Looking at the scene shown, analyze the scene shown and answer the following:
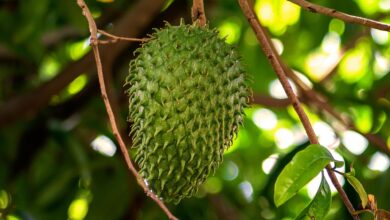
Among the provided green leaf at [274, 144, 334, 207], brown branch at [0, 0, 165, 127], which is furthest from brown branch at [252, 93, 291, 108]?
green leaf at [274, 144, 334, 207]

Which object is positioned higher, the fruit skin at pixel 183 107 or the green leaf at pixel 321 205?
the fruit skin at pixel 183 107

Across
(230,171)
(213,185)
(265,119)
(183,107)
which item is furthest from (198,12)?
(265,119)

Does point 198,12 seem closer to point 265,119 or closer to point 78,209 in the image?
point 78,209

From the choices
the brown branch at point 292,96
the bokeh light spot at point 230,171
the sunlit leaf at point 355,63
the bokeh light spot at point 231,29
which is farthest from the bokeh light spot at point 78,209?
the brown branch at point 292,96

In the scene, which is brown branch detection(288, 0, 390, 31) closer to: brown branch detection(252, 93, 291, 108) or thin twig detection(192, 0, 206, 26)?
thin twig detection(192, 0, 206, 26)

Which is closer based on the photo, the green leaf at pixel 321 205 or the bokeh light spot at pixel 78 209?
the green leaf at pixel 321 205

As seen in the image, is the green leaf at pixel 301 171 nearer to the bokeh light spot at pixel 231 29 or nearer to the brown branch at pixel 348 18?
the brown branch at pixel 348 18
